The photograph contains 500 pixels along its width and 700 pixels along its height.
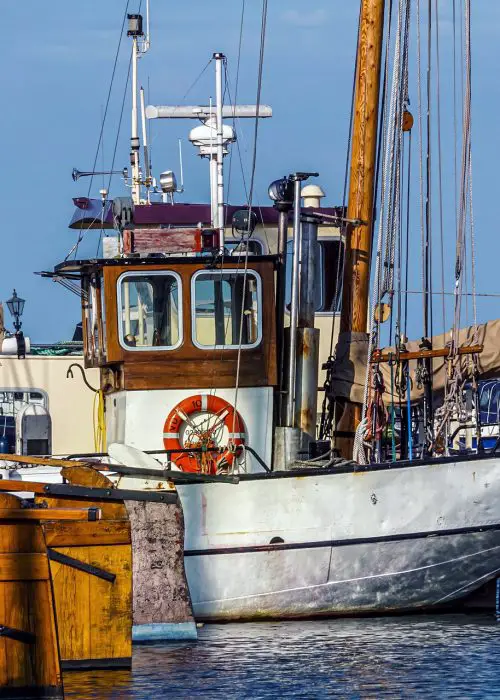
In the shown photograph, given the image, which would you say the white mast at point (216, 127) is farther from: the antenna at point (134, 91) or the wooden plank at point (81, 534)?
the wooden plank at point (81, 534)

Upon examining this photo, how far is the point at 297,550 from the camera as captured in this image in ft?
48.2

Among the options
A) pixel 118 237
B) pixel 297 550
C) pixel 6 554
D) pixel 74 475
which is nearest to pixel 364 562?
pixel 297 550

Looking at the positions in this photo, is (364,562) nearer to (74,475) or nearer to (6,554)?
(74,475)

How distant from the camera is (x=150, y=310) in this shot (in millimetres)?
15875

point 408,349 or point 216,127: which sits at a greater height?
point 216,127

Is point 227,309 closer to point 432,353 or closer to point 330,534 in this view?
point 432,353

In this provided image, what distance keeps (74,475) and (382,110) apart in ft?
21.2

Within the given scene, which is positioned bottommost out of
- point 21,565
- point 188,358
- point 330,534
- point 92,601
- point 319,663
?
point 319,663

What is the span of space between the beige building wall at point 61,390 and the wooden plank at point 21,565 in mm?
11348

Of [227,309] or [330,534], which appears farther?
[227,309]

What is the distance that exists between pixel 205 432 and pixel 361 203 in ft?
9.62

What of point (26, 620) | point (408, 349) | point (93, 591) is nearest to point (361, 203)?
point (408, 349)

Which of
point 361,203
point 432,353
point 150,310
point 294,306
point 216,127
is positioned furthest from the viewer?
point 216,127

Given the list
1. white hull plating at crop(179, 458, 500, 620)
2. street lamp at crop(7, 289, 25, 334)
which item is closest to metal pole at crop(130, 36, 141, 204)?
street lamp at crop(7, 289, 25, 334)
